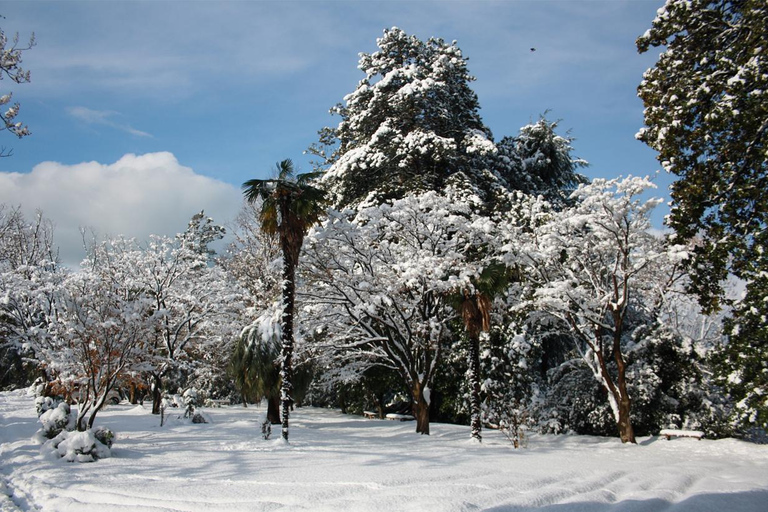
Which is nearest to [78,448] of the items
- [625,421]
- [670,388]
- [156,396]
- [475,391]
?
[475,391]

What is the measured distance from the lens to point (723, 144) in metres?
9.34

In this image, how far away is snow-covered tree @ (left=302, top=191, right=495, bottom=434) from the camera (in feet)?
57.1

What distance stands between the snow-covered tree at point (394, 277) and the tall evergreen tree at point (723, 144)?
25.1 ft

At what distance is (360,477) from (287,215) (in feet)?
26.2

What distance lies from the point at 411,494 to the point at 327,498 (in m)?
1.19

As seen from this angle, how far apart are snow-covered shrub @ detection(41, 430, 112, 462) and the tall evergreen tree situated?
12.4 metres

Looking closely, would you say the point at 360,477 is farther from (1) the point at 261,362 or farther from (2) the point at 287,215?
(1) the point at 261,362

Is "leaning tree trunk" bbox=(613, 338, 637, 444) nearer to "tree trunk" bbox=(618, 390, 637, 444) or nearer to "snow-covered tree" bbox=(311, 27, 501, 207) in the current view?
"tree trunk" bbox=(618, 390, 637, 444)

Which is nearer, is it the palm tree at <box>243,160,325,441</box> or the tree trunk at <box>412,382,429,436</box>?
the palm tree at <box>243,160,325,441</box>

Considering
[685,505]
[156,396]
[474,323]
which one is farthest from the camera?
[156,396]

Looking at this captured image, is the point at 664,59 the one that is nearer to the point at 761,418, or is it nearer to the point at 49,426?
the point at 761,418

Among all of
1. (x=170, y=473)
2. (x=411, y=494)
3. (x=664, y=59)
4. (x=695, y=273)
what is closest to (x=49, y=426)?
(x=170, y=473)

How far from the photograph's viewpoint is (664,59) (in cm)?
1036

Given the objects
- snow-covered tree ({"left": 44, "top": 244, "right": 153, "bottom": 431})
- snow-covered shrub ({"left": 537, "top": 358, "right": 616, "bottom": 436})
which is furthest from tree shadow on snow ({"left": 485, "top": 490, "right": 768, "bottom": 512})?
snow-covered tree ({"left": 44, "top": 244, "right": 153, "bottom": 431})
